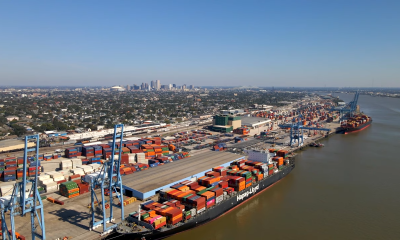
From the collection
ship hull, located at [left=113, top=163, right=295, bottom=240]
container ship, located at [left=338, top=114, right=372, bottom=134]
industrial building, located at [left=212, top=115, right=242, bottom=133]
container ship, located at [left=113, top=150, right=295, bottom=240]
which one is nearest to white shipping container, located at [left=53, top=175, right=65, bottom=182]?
container ship, located at [left=113, top=150, right=295, bottom=240]

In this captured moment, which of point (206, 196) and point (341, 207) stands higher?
point (206, 196)

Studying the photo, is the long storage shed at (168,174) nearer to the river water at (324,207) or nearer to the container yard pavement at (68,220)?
the container yard pavement at (68,220)

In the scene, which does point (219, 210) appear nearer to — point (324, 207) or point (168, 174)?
point (168, 174)

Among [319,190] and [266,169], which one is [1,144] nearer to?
[266,169]

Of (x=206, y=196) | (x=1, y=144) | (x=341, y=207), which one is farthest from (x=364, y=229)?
(x=1, y=144)

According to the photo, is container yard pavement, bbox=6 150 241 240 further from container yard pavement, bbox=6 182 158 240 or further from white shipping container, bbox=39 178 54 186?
white shipping container, bbox=39 178 54 186

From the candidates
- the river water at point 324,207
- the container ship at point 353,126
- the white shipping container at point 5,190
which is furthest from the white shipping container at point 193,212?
the container ship at point 353,126
